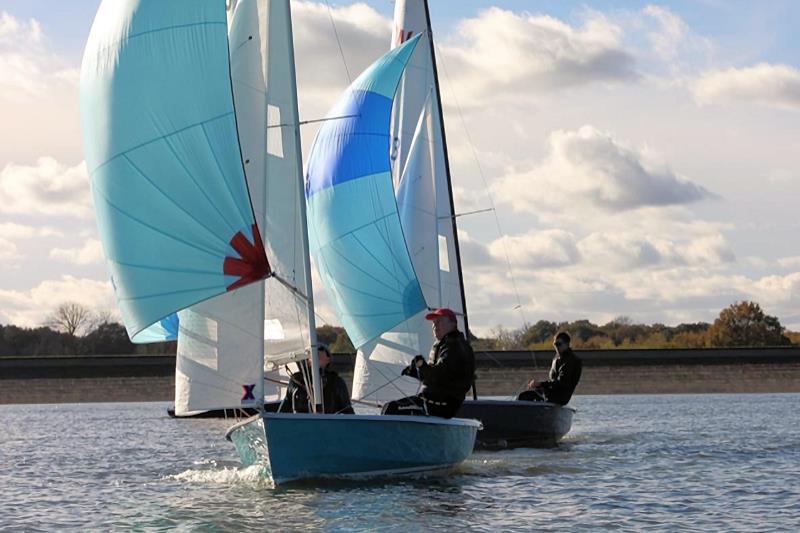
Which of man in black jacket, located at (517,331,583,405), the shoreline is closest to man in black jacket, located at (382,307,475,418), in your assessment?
man in black jacket, located at (517,331,583,405)

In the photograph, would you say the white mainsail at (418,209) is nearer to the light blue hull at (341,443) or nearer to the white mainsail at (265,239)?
the white mainsail at (265,239)

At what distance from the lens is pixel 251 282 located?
1518 centimetres

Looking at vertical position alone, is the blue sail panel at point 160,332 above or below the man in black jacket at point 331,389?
above

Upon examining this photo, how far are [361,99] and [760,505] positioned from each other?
995cm

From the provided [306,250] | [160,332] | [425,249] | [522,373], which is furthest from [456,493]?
[522,373]

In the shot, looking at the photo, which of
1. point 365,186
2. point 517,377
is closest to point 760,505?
point 365,186

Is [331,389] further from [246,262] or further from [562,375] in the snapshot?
[562,375]

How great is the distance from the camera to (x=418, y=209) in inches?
1021

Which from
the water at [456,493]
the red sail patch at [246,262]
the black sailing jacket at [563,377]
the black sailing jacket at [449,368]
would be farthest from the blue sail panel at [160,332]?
the black sailing jacket at [563,377]

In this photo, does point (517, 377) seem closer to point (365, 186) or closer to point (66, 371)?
point (66, 371)

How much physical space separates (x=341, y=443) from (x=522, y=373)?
2362 inches

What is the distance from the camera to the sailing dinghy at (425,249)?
22.9 m

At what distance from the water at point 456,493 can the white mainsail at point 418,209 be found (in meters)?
2.67

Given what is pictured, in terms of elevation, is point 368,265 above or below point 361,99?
below
